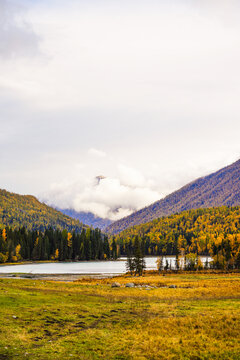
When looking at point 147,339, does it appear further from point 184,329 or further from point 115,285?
point 115,285

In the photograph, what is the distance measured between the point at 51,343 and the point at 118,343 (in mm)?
4944

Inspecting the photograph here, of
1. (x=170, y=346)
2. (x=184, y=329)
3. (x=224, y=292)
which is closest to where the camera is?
(x=170, y=346)

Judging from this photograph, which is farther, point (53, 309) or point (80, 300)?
point (80, 300)

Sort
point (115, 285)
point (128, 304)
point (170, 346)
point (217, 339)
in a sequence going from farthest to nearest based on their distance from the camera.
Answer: point (115, 285), point (128, 304), point (217, 339), point (170, 346)

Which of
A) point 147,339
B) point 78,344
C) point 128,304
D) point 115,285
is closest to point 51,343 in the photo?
point 78,344

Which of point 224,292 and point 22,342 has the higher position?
point 22,342

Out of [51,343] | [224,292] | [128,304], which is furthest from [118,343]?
[224,292]

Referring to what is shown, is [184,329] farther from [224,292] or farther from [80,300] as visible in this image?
[224,292]

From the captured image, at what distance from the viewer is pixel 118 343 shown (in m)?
23.2

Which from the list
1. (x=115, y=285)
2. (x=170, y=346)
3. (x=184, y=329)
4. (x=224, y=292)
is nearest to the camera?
(x=170, y=346)

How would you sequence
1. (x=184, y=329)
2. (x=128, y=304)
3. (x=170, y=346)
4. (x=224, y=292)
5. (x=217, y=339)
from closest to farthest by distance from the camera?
(x=170, y=346) → (x=217, y=339) → (x=184, y=329) → (x=128, y=304) → (x=224, y=292)

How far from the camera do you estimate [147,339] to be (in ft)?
79.0

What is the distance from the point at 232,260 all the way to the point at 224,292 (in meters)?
75.7

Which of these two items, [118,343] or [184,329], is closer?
[118,343]
